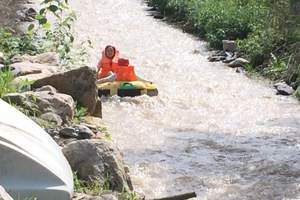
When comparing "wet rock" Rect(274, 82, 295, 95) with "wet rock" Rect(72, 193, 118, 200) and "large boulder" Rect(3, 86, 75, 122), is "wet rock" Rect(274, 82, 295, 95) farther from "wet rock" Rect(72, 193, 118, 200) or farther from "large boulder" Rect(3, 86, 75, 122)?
"wet rock" Rect(72, 193, 118, 200)

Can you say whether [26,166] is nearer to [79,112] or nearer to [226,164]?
[79,112]

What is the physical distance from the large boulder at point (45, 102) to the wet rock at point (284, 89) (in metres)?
4.76

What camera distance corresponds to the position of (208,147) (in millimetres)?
8086

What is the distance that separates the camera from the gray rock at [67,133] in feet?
20.7

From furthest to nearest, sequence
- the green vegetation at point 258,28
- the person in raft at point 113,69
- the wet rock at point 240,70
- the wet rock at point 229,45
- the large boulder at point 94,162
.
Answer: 1. the wet rock at point 229,45
2. the wet rock at point 240,70
3. the green vegetation at point 258,28
4. the person in raft at point 113,69
5. the large boulder at point 94,162

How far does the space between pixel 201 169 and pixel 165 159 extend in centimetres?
50

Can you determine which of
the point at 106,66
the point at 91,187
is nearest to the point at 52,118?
the point at 91,187

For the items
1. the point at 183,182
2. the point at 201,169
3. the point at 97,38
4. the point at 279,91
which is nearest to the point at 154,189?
the point at 183,182

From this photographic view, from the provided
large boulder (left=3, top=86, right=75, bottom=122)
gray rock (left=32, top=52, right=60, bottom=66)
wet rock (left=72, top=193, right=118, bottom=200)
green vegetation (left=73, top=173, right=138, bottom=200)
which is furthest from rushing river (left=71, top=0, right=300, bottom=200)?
wet rock (left=72, top=193, right=118, bottom=200)

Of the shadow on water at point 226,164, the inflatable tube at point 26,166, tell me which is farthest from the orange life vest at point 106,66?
the inflatable tube at point 26,166

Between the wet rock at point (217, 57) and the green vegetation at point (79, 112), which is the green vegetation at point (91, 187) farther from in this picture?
the wet rock at point (217, 57)

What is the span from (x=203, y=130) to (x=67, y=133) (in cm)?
293

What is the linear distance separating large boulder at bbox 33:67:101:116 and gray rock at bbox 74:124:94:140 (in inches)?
52.1

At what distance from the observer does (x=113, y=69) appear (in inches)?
407
